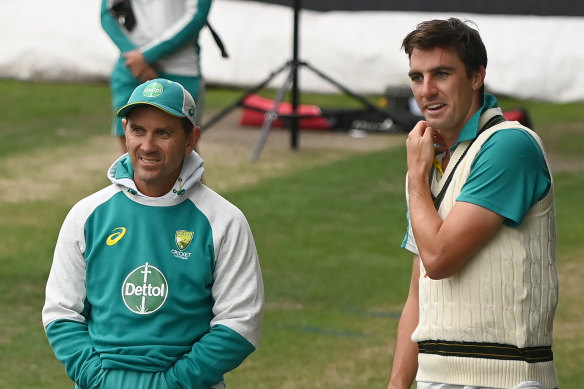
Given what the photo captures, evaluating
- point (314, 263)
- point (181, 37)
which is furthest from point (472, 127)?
point (314, 263)

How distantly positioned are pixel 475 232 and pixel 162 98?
106cm

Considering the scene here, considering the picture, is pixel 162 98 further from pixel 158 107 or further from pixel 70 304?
pixel 70 304

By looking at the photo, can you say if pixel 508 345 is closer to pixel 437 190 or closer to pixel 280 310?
pixel 437 190

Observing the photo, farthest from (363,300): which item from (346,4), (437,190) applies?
(346,4)

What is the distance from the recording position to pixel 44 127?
13.5 meters

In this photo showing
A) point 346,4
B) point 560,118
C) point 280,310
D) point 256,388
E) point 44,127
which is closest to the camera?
point 256,388

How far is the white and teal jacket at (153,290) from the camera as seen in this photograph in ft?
12.1

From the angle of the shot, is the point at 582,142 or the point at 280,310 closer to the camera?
the point at 280,310

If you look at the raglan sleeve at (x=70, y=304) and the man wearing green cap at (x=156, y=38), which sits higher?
the raglan sleeve at (x=70, y=304)

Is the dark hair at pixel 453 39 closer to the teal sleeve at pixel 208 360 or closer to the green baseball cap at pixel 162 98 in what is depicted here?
the green baseball cap at pixel 162 98

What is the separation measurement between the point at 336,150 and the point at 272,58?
445 cm

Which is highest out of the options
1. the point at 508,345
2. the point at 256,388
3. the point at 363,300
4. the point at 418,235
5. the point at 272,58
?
the point at 418,235

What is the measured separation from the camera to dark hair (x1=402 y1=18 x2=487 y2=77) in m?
3.51

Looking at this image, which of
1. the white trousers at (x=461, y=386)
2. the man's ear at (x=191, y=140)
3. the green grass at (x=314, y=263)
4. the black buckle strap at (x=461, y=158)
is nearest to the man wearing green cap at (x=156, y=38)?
the green grass at (x=314, y=263)
